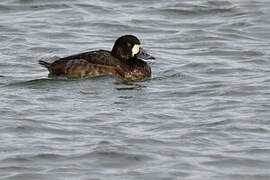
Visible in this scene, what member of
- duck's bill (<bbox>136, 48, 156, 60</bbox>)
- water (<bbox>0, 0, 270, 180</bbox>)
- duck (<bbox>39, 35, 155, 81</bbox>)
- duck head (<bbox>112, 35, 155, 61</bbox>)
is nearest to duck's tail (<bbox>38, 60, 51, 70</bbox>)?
duck (<bbox>39, 35, 155, 81</bbox>)

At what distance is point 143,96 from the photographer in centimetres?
1184

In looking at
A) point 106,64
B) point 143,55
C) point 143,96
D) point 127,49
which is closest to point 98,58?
point 106,64

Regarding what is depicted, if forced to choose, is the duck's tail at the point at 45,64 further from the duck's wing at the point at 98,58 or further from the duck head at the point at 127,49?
the duck head at the point at 127,49

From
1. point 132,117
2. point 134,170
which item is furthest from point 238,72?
point 134,170

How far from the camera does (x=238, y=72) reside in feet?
Result: 43.9

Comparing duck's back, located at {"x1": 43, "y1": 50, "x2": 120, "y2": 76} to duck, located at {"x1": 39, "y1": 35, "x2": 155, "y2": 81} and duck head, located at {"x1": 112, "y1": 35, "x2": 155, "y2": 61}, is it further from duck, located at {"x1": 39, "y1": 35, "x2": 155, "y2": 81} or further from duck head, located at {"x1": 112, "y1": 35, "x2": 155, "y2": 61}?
duck head, located at {"x1": 112, "y1": 35, "x2": 155, "y2": 61}

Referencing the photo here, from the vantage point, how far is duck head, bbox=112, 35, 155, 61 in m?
13.6

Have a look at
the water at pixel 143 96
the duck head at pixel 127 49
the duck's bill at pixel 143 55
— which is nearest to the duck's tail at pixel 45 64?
the water at pixel 143 96

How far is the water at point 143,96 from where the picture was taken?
884 centimetres

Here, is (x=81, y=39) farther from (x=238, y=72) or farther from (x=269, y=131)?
(x=269, y=131)

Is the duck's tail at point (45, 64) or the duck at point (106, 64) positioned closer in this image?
the duck at point (106, 64)

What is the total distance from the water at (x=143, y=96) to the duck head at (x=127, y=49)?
0.35m

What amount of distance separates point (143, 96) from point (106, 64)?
1.42 m

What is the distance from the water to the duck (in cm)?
19
